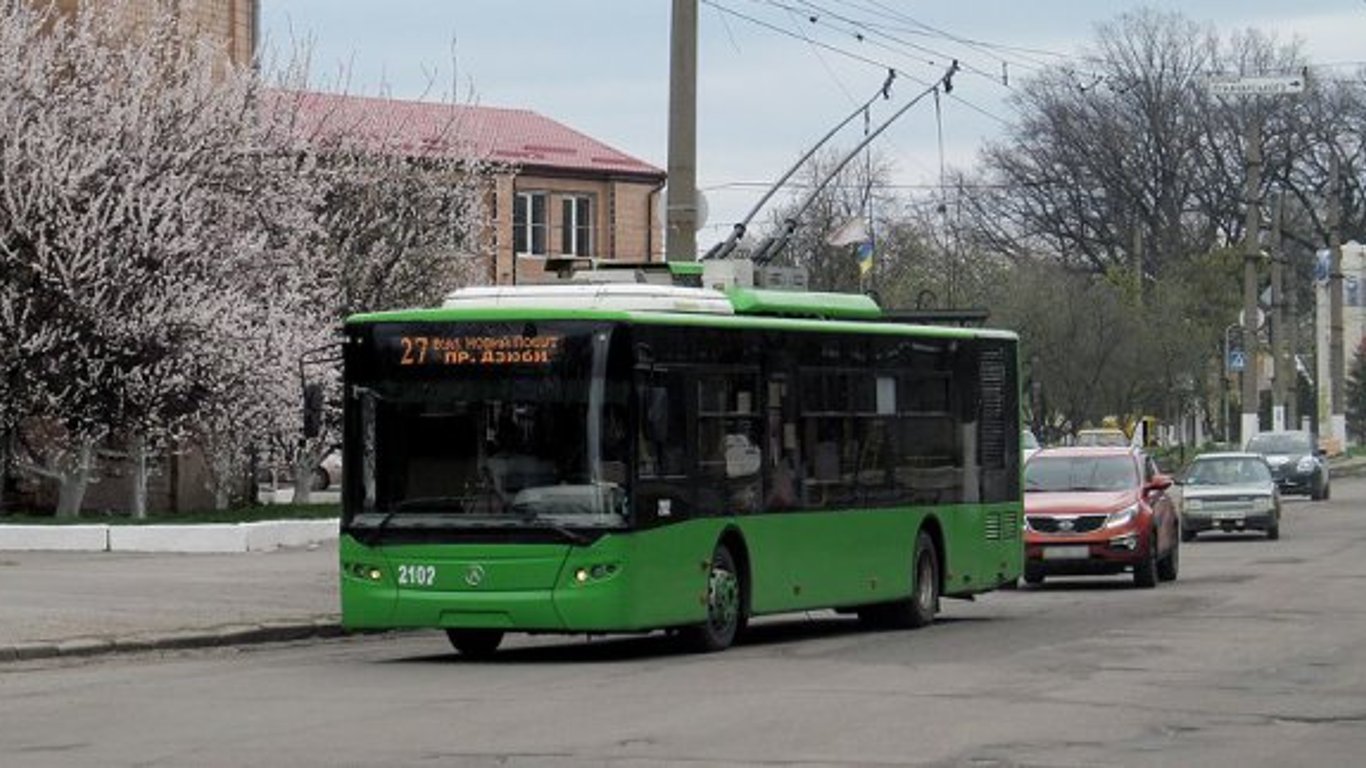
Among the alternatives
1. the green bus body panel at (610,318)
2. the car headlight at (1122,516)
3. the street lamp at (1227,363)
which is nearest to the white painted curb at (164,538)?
the car headlight at (1122,516)

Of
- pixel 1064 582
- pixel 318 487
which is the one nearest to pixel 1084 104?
pixel 318 487

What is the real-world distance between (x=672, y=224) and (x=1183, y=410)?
2529 inches

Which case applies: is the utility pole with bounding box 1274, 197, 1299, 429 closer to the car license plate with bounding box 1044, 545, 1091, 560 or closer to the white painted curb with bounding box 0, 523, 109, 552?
the car license plate with bounding box 1044, 545, 1091, 560

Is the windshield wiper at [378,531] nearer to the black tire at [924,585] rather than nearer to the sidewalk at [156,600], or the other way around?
the sidewalk at [156,600]

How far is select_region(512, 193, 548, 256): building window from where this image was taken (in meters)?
78.6

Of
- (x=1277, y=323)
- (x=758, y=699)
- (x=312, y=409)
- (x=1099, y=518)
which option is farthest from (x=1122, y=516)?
(x=1277, y=323)

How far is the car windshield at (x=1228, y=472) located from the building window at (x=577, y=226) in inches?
1301

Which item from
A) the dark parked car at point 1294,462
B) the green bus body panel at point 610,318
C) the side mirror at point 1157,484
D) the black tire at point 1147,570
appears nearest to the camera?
the green bus body panel at point 610,318

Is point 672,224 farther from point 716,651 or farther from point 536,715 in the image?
point 536,715

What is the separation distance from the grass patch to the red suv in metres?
9.09

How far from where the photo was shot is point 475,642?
23.0 metres

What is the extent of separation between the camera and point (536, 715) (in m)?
16.6

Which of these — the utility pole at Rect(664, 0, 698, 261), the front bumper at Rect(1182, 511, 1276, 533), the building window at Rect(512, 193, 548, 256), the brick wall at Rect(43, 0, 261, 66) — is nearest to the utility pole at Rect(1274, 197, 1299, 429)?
the building window at Rect(512, 193, 548, 256)

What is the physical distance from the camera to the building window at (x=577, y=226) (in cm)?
7994
